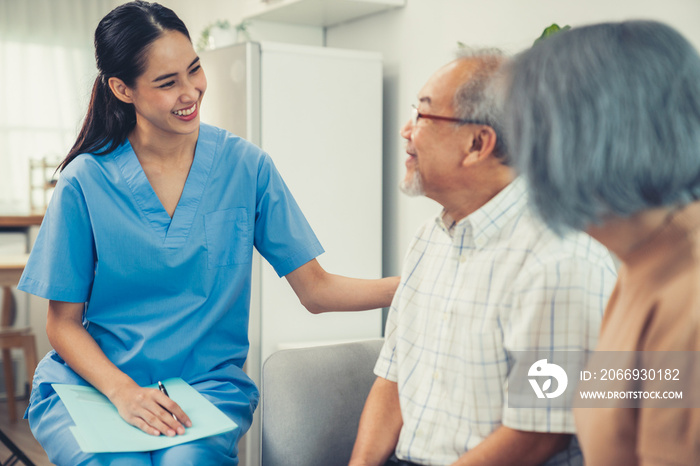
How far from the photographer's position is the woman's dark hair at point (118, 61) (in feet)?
4.37

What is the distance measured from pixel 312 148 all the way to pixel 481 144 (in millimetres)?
1387

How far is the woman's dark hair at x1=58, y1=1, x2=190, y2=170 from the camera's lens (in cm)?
133

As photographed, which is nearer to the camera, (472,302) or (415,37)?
(472,302)

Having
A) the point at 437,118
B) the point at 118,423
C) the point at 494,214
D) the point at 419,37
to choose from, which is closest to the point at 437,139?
the point at 437,118

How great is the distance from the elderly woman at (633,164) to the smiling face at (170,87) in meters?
0.87

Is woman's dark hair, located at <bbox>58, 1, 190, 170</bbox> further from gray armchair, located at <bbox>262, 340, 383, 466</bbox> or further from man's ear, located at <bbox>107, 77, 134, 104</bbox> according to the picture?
gray armchair, located at <bbox>262, 340, 383, 466</bbox>

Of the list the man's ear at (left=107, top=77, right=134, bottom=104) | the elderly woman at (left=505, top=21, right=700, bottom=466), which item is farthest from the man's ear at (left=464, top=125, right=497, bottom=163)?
the man's ear at (left=107, top=77, right=134, bottom=104)

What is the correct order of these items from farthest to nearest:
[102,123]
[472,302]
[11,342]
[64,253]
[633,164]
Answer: [11,342] → [102,123] → [64,253] → [472,302] → [633,164]

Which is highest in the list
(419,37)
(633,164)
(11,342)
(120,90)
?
(419,37)

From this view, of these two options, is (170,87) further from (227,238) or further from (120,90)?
(227,238)

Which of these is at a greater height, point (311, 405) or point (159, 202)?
point (159, 202)

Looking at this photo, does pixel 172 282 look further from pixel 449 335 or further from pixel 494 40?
pixel 494 40

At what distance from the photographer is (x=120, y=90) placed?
1.41 meters

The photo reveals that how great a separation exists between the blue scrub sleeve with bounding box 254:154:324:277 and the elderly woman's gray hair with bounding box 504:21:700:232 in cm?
91
